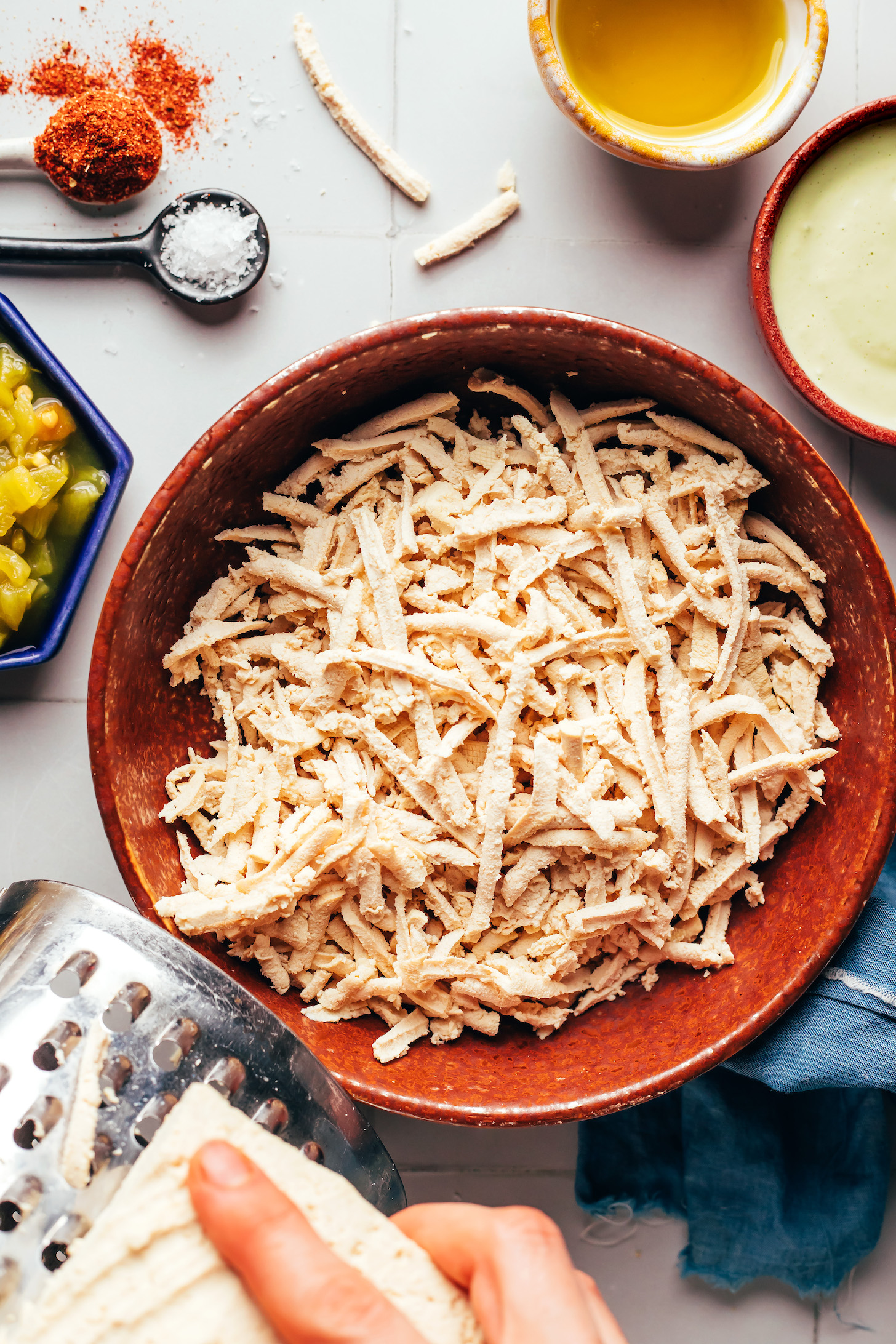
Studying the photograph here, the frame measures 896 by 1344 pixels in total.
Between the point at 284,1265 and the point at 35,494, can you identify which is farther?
the point at 35,494

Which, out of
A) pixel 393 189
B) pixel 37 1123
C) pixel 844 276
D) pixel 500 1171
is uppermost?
pixel 393 189

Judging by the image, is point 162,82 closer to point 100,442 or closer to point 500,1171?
point 100,442

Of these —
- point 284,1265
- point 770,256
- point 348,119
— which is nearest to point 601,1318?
point 284,1265

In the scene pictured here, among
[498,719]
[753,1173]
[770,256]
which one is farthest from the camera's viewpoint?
[753,1173]

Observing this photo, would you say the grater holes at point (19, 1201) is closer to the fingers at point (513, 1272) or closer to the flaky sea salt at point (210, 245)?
the fingers at point (513, 1272)

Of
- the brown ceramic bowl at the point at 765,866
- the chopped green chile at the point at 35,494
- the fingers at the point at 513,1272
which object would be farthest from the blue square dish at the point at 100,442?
the fingers at the point at 513,1272

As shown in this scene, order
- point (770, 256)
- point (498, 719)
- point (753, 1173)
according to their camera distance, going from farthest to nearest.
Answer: point (753, 1173), point (770, 256), point (498, 719)

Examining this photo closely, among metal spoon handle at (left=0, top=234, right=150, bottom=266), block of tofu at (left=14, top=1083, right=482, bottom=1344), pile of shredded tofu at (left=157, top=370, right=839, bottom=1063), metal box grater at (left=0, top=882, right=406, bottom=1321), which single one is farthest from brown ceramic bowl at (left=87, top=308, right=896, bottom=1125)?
metal spoon handle at (left=0, top=234, right=150, bottom=266)

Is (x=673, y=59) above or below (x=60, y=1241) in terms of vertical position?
above
